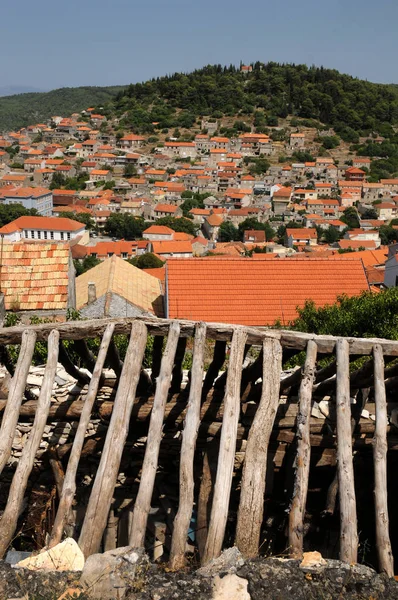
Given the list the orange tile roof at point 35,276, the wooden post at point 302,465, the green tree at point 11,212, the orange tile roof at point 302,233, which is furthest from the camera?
the green tree at point 11,212

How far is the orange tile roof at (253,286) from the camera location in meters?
17.5

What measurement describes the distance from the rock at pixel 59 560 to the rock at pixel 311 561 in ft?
5.17

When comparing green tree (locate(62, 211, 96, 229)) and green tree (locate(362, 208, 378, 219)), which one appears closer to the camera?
green tree (locate(62, 211, 96, 229))

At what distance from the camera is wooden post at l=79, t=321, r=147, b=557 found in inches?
155

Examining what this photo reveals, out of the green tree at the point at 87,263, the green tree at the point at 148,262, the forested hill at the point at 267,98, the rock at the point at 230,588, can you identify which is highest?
the forested hill at the point at 267,98

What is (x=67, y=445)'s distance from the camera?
6.35 metres

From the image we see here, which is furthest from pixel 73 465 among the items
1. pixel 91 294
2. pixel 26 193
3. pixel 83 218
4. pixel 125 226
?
pixel 26 193

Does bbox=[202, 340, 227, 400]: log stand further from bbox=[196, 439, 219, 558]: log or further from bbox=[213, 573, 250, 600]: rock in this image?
bbox=[213, 573, 250, 600]: rock

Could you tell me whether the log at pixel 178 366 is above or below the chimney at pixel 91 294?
above

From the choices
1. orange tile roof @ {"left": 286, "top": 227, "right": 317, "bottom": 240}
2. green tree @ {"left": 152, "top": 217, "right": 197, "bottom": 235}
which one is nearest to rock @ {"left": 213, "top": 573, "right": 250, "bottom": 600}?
orange tile roof @ {"left": 286, "top": 227, "right": 317, "bottom": 240}

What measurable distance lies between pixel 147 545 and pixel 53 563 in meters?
2.63

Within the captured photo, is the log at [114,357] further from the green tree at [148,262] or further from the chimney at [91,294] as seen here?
the green tree at [148,262]

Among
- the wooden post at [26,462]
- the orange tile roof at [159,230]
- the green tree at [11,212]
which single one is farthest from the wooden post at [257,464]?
the green tree at [11,212]

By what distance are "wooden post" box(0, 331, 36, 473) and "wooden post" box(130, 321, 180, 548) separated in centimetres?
125
